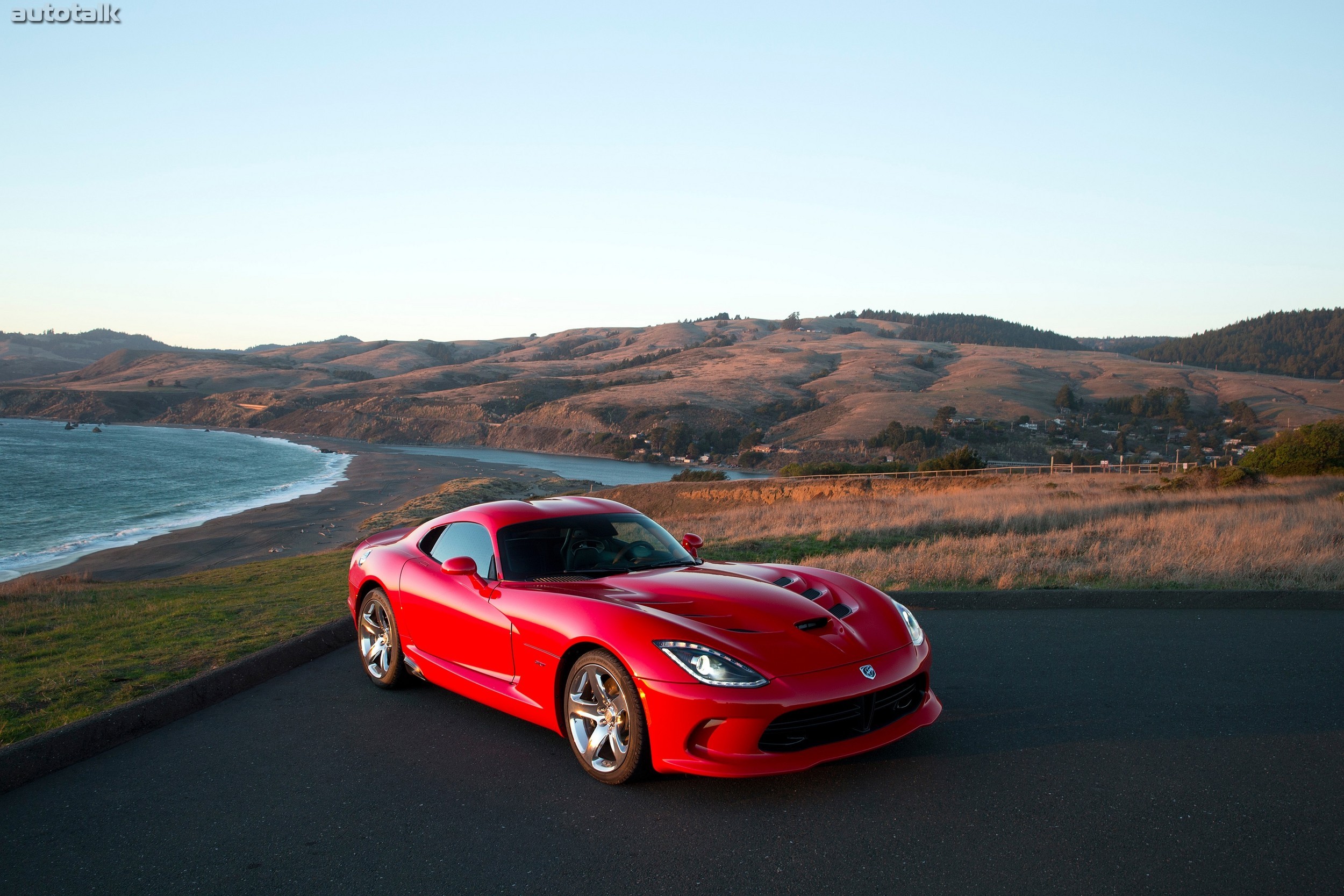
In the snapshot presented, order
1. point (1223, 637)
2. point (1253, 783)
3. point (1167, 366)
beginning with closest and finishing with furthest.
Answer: point (1253, 783) < point (1223, 637) < point (1167, 366)

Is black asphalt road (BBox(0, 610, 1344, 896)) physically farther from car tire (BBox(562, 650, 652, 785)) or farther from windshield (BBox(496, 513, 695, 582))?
windshield (BBox(496, 513, 695, 582))

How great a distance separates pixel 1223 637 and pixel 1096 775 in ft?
12.2

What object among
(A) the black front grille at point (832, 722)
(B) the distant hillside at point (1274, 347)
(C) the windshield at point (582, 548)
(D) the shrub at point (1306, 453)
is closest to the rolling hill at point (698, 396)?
(B) the distant hillside at point (1274, 347)

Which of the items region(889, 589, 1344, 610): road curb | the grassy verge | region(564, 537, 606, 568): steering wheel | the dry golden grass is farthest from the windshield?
the dry golden grass

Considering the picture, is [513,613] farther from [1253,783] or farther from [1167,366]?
[1167,366]

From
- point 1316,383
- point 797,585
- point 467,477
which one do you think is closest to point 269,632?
point 797,585

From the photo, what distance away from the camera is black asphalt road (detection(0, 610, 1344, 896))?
3.50 metres


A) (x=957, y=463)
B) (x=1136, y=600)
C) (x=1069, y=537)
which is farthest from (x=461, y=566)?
(x=957, y=463)

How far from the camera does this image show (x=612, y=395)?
131m

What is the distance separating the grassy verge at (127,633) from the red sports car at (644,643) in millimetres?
2028

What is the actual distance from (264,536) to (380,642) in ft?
104

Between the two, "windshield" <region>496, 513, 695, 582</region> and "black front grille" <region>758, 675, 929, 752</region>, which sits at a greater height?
"windshield" <region>496, 513, 695, 582</region>

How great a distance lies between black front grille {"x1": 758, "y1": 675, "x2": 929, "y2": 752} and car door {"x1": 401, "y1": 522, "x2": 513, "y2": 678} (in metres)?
1.81

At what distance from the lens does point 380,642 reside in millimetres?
6559
